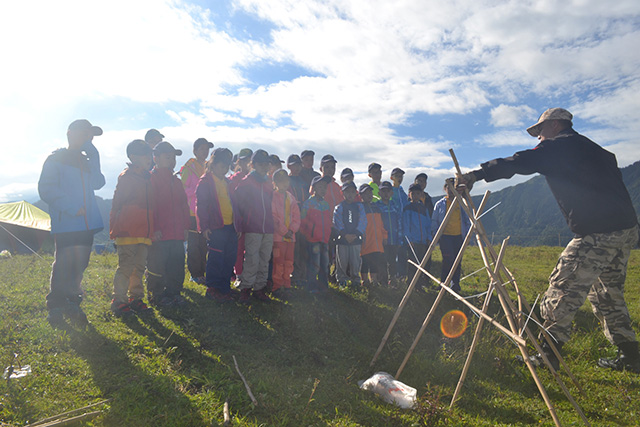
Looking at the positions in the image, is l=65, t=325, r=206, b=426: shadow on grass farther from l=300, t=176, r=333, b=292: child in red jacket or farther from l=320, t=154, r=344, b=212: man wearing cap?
l=320, t=154, r=344, b=212: man wearing cap

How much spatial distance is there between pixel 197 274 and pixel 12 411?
4.52 meters

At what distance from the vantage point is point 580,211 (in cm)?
483

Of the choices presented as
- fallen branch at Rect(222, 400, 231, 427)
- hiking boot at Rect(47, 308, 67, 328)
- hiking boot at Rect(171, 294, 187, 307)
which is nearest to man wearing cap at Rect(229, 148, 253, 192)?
hiking boot at Rect(171, 294, 187, 307)

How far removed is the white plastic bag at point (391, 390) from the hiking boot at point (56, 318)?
4172 mm

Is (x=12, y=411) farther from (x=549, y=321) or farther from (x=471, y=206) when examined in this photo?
(x=549, y=321)

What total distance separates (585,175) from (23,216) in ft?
66.1

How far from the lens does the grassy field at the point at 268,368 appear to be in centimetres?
362

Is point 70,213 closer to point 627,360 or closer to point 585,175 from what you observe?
point 585,175

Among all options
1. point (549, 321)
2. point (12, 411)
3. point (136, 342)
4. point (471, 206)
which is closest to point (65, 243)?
point (136, 342)

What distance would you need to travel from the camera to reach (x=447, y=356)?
5.57m

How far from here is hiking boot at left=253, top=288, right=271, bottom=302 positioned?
653cm

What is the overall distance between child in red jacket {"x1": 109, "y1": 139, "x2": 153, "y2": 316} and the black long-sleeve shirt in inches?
198

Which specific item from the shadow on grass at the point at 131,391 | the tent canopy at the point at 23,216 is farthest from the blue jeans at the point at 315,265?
the tent canopy at the point at 23,216

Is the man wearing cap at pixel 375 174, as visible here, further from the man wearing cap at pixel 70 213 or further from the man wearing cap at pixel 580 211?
the man wearing cap at pixel 70 213
